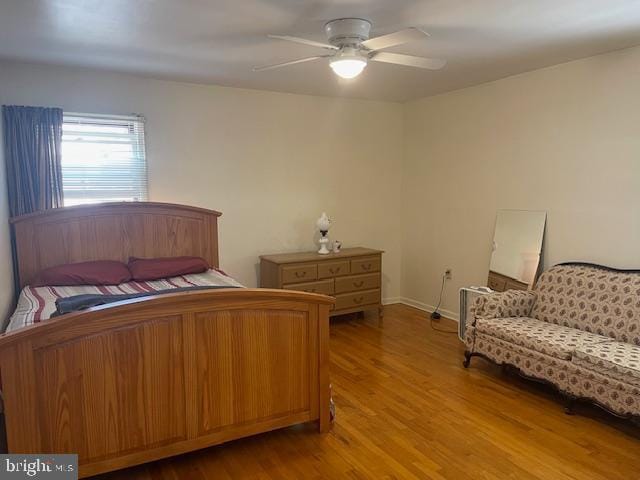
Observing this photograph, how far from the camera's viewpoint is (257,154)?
474 cm

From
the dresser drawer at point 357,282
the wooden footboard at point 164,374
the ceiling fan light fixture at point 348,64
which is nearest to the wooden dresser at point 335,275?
the dresser drawer at point 357,282

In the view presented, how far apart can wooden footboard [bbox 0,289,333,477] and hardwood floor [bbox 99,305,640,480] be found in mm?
172

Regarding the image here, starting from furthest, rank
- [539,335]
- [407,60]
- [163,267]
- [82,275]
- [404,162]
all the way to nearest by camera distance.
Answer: [404,162], [163,267], [82,275], [539,335], [407,60]

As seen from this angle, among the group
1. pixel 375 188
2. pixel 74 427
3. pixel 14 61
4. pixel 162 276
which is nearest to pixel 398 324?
pixel 375 188

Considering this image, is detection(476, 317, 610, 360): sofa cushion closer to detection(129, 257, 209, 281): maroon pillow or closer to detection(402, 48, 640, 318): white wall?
detection(402, 48, 640, 318): white wall

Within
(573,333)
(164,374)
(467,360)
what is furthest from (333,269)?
(164,374)

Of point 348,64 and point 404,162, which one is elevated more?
point 348,64

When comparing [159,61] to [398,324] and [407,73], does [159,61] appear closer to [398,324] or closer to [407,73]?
[407,73]

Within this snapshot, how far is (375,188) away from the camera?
18.1ft

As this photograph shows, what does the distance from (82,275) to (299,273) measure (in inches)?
75.4

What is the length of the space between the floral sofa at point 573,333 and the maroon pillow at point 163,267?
7.73 feet

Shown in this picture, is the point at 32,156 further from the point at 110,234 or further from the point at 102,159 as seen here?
the point at 110,234

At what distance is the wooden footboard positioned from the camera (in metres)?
1.99

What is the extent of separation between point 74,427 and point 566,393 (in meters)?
2.84
